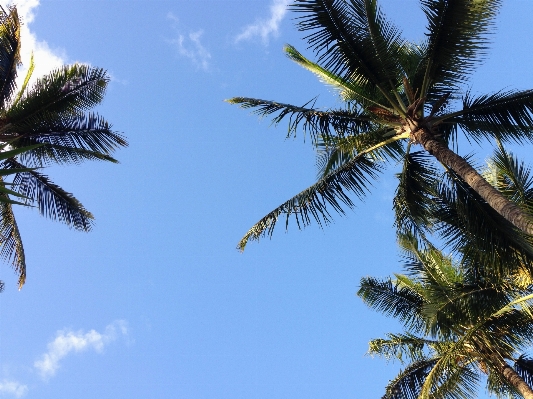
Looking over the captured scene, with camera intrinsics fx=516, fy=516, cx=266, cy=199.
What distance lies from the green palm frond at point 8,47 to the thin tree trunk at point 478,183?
8072 mm

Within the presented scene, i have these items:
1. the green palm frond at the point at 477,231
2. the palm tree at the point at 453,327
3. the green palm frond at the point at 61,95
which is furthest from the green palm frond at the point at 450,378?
the green palm frond at the point at 61,95

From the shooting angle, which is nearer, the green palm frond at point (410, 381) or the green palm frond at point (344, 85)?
the green palm frond at point (344, 85)

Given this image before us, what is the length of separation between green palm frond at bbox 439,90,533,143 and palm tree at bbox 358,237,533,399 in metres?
2.51

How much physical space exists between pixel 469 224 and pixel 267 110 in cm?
428

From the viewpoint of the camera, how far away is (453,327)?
11602 millimetres

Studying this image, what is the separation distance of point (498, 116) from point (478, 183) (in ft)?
8.17

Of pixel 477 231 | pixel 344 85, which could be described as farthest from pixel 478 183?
pixel 344 85

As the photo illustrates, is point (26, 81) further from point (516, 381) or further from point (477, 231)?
point (516, 381)

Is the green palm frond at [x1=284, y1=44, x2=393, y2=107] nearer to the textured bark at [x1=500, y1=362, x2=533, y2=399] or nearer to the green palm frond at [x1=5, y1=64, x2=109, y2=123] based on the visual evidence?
the green palm frond at [x1=5, y1=64, x2=109, y2=123]

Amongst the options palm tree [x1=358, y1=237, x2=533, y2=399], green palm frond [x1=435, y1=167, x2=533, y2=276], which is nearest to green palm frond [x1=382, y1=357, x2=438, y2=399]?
palm tree [x1=358, y1=237, x2=533, y2=399]

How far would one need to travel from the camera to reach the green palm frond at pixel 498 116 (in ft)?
30.3

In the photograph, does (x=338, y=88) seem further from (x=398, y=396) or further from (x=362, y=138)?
(x=398, y=396)

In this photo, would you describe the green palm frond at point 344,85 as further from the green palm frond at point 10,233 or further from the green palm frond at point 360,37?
the green palm frond at point 10,233

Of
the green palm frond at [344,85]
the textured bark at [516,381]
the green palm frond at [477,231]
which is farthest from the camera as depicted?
the textured bark at [516,381]
